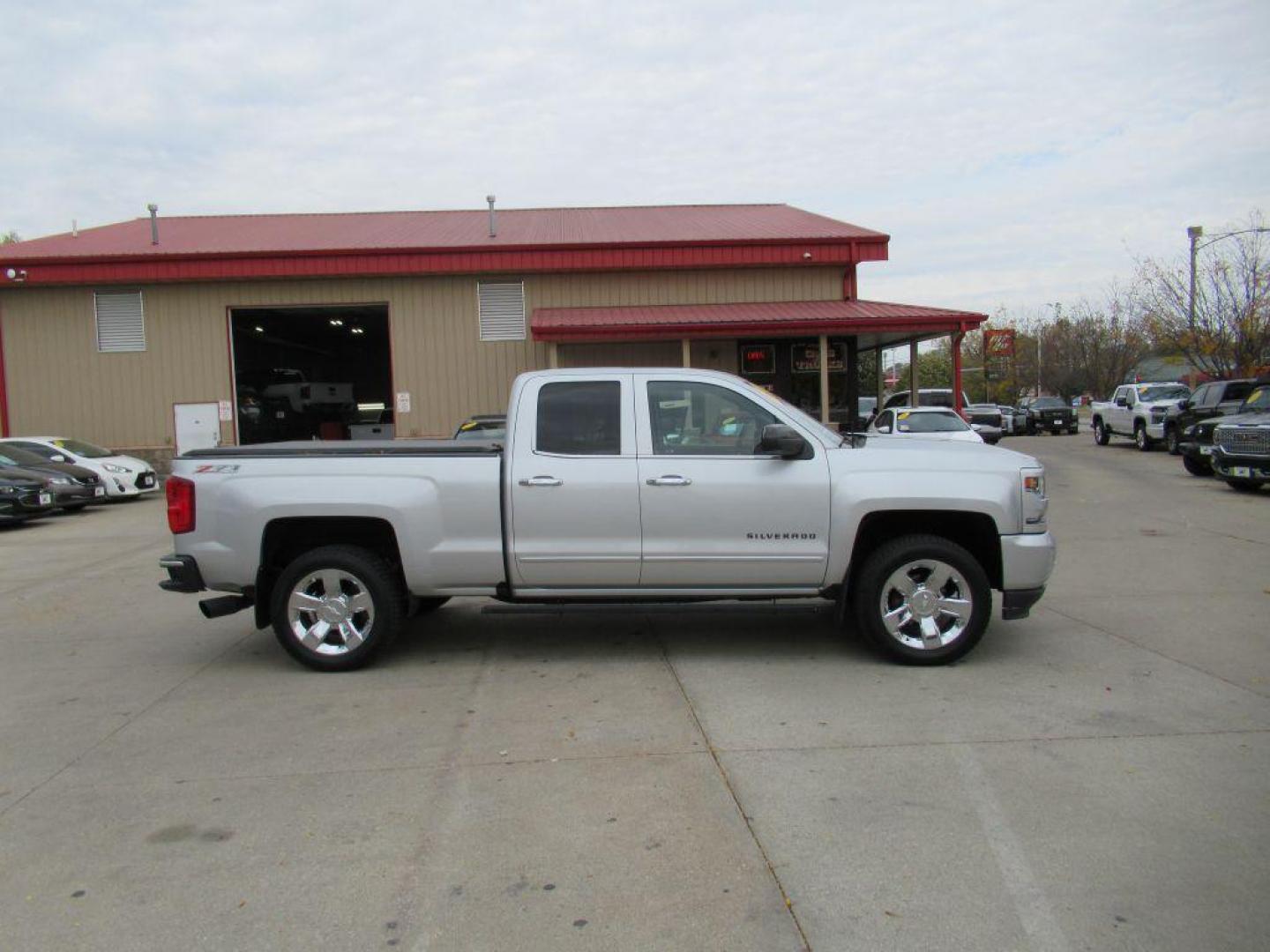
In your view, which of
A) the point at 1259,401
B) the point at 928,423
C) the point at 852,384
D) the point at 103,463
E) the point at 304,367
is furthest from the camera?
the point at 304,367

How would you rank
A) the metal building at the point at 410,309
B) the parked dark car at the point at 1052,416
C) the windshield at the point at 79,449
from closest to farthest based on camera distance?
the windshield at the point at 79,449, the metal building at the point at 410,309, the parked dark car at the point at 1052,416

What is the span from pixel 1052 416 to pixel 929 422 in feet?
75.7

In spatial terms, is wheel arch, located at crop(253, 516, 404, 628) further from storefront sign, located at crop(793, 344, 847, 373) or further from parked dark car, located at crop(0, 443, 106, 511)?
storefront sign, located at crop(793, 344, 847, 373)

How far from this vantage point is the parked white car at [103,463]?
19234 millimetres

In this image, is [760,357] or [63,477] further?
[760,357]

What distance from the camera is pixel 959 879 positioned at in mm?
3586

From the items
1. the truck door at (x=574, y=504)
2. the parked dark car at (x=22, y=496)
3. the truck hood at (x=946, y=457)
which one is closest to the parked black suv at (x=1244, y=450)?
the truck hood at (x=946, y=457)

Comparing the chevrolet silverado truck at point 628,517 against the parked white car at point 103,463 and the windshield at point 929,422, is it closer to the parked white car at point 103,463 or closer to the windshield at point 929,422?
the windshield at point 929,422

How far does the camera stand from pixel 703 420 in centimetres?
648

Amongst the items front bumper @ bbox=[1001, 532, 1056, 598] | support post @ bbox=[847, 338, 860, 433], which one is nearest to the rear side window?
front bumper @ bbox=[1001, 532, 1056, 598]

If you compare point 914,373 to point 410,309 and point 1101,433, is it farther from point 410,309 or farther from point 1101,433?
point 410,309

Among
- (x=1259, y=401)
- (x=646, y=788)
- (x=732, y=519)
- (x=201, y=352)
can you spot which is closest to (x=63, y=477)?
(x=201, y=352)

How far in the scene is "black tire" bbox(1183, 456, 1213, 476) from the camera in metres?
19.2

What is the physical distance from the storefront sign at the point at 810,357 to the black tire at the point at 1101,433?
11.2 metres
